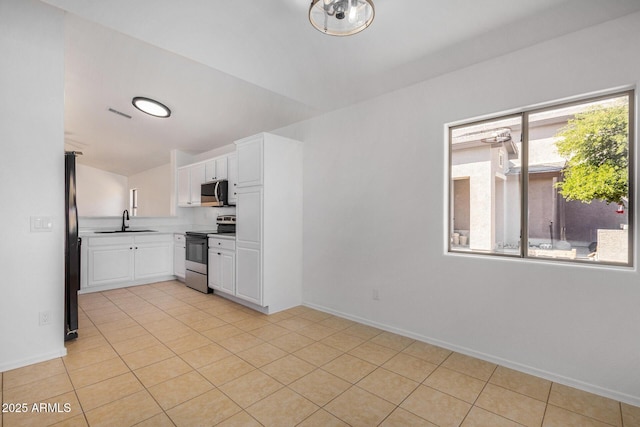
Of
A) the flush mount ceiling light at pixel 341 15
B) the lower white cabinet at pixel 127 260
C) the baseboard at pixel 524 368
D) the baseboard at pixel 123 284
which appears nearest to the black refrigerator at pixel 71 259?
the lower white cabinet at pixel 127 260

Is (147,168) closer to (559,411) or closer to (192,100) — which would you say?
(192,100)

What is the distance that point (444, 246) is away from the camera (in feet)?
9.37

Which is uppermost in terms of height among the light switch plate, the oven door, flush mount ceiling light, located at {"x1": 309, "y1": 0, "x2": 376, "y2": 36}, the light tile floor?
flush mount ceiling light, located at {"x1": 309, "y1": 0, "x2": 376, "y2": 36}

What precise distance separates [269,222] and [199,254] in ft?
5.77

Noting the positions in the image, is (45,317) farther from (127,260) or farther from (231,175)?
(231,175)

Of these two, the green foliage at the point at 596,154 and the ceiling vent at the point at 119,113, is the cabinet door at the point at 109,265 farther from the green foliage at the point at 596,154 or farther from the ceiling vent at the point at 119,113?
the green foliage at the point at 596,154

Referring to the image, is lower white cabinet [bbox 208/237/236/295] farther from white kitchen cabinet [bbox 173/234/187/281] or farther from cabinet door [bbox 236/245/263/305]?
white kitchen cabinet [bbox 173/234/187/281]

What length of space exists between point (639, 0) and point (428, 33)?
4.10ft

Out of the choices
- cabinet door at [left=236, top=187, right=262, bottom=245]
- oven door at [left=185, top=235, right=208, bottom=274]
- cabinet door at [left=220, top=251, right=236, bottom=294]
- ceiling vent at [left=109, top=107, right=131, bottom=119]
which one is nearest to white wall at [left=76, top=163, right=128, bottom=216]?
ceiling vent at [left=109, top=107, right=131, bottom=119]

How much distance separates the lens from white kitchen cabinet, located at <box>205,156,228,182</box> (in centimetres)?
495

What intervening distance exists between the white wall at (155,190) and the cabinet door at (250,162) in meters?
3.58

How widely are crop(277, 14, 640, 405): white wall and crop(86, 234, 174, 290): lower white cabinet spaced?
295cm

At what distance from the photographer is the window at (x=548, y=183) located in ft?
7.05

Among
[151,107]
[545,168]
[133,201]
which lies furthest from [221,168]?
[133,201]
